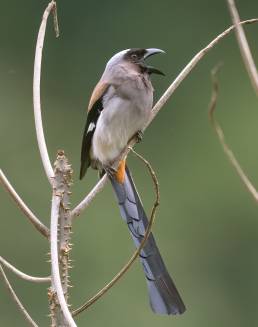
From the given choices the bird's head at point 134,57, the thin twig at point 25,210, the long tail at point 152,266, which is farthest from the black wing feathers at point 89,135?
the thin twig at point 25,210

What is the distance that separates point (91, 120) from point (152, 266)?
1.00 metres

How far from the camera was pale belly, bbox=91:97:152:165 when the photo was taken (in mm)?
3393

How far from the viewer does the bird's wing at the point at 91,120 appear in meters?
3.56

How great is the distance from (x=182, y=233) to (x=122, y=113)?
6.22m

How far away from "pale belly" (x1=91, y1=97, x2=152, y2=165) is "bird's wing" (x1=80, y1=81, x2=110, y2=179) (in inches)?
2.0

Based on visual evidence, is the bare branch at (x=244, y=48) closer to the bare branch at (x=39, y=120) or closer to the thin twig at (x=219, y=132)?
the thin twig at (x=219, y=132)

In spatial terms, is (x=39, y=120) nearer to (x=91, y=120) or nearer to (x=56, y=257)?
(x=56, y=257)

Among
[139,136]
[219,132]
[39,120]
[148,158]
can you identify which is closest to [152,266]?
[139,136]

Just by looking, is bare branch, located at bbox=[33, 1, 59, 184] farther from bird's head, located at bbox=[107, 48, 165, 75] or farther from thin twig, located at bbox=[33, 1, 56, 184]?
bird's head, located at bbox=[107, 48, 165, 75]

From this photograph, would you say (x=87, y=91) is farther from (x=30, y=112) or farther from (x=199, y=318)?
(x=199, y=318)

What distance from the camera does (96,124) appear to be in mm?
3584

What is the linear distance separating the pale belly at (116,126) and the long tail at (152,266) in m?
0.19

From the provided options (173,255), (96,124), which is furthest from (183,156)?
(96,124)

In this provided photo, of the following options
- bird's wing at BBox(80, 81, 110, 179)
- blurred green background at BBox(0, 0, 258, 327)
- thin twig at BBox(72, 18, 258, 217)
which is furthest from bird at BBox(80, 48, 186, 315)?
blurred green background at BBox(0, 0, 258, 327)
